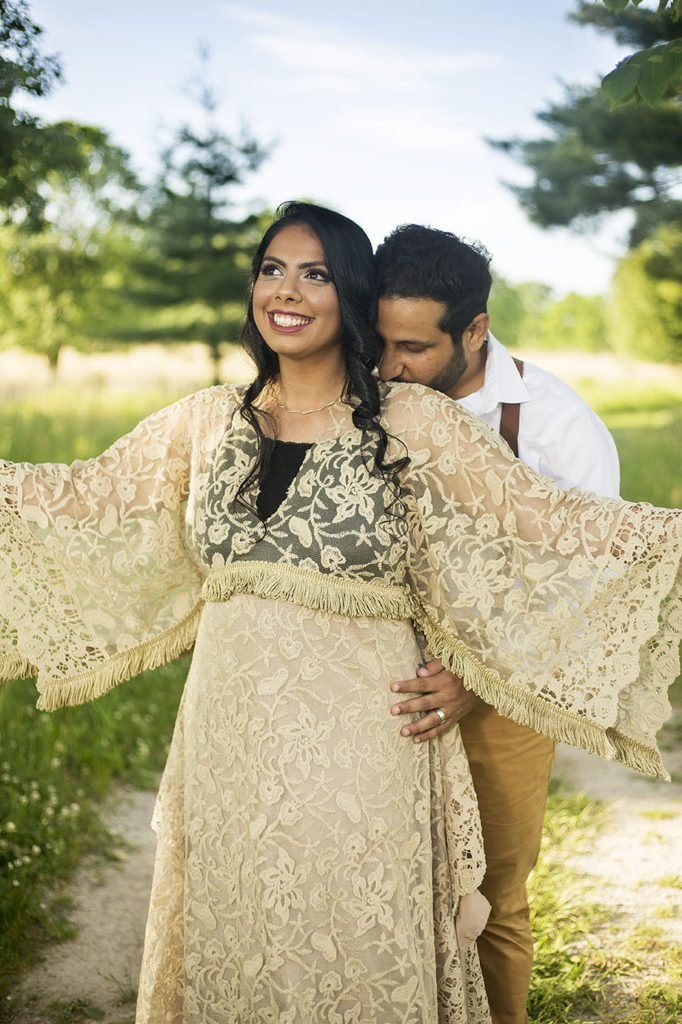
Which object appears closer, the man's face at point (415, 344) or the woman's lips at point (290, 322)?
the woman's lips at point (290, 322)

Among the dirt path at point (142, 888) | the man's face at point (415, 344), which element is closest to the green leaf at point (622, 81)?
the man's face at point (415, 344)

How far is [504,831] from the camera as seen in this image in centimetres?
287

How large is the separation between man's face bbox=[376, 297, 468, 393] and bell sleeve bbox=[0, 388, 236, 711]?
20.1 inches

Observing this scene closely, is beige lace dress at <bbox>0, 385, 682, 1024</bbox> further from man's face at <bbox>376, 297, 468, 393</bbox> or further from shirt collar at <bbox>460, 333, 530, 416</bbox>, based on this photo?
shirt collar at <bbox>460, 333, 530, 416</bbox>

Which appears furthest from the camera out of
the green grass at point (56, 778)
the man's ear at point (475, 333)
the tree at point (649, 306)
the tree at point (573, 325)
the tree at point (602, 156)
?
the tree at point (573, 325)

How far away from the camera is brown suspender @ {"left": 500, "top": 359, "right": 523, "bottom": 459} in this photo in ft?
8.87

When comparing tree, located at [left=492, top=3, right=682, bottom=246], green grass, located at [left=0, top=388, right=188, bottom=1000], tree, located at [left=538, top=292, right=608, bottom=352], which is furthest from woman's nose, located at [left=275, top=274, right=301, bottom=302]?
tree, located at [left=538, top=292, right=608, bottom=352]

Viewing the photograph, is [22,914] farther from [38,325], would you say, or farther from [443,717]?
[38,325]

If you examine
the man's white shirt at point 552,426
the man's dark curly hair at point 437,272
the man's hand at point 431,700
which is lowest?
the man's hand at point 431,700

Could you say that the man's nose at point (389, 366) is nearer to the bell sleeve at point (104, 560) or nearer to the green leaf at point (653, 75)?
the bell sleeve at point (104, 560)

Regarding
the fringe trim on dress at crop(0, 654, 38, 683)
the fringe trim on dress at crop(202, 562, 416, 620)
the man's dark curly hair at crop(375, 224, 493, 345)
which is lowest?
the fringe trim on dress at crop(0, 654, 38, 683)

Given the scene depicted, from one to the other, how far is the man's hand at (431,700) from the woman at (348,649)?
0.04 metres

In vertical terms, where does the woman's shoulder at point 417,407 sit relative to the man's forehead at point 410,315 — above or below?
below

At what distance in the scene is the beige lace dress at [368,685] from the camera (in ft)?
7.58
